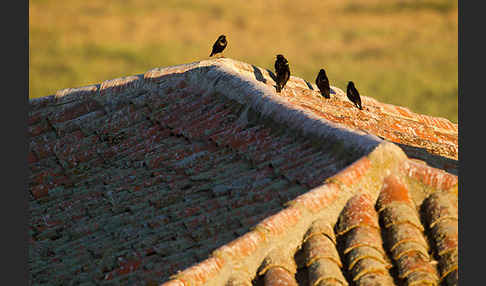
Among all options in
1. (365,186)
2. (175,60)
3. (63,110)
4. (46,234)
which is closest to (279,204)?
(365,186)

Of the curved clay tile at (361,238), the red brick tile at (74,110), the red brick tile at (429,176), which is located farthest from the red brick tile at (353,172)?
the red brick tile at (74,110)

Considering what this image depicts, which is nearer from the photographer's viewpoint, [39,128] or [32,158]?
[32,158]

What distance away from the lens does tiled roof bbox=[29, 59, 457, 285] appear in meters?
5.95

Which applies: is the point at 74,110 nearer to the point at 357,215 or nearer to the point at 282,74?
the point at 282,74

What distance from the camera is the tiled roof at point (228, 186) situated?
5953 millimetres

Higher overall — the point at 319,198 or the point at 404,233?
the point at 319,198

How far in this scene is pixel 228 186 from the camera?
7383 mm

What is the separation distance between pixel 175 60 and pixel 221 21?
8.03 m

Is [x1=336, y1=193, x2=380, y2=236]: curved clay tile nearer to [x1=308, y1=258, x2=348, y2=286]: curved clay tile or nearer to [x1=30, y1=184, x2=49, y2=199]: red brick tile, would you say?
[x1=308, y1=258, x2=348, y2=286]: curved clay tile

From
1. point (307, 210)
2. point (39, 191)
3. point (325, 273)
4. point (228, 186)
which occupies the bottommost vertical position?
point (325, 273)

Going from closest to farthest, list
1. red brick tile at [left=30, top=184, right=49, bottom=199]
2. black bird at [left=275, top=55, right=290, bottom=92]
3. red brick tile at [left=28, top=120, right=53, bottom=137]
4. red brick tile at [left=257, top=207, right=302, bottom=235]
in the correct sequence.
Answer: red brick tile at [left=257, top=207, right=302, bottom=235] < red brick tile at [left=30, top=184, right=49, bottom=199] < black bird at [left=275, top=55, right=290, bottom=92] < red brick tile at [left=28, top=120, right=53, bottom=137]

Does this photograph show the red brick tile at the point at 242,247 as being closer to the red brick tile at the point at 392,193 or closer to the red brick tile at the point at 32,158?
the red brick tile at the point at 392,193

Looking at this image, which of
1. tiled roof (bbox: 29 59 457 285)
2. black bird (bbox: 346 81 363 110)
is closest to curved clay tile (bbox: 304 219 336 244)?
tiled roof (bbox: 29 59 457 285)

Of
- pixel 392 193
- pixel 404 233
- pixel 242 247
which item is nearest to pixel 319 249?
pixel 242 247
